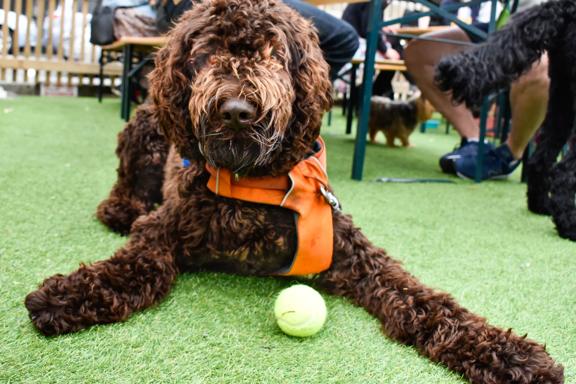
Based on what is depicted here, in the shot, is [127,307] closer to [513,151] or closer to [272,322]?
[272,322]

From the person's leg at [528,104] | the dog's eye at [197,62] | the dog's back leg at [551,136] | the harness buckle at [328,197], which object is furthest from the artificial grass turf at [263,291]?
the dog's eye at [197,62]

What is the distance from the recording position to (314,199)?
176 cm

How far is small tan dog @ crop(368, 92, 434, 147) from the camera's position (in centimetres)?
641

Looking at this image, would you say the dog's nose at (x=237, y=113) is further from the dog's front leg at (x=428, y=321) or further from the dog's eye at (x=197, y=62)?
the dog's front leg at (x=428, y=321)

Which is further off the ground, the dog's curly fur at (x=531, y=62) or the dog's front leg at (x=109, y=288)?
the dog's curly fur at (x=531, y=62)

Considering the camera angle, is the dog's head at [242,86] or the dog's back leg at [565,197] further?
the dog's back leg at [565,197]

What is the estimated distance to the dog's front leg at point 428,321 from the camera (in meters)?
1.29

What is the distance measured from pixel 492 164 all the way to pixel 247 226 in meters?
3.09

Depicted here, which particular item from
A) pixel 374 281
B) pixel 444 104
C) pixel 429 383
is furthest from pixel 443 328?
pixel 444 104

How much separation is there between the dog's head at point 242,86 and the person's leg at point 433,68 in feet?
10.6

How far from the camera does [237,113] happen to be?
1.43 metres

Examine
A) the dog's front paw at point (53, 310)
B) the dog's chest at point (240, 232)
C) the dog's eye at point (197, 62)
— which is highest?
the dog's eye at point (197, 62)

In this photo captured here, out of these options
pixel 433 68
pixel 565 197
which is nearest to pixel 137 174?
pixel 565 197

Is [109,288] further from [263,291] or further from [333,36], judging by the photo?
[333,36]
